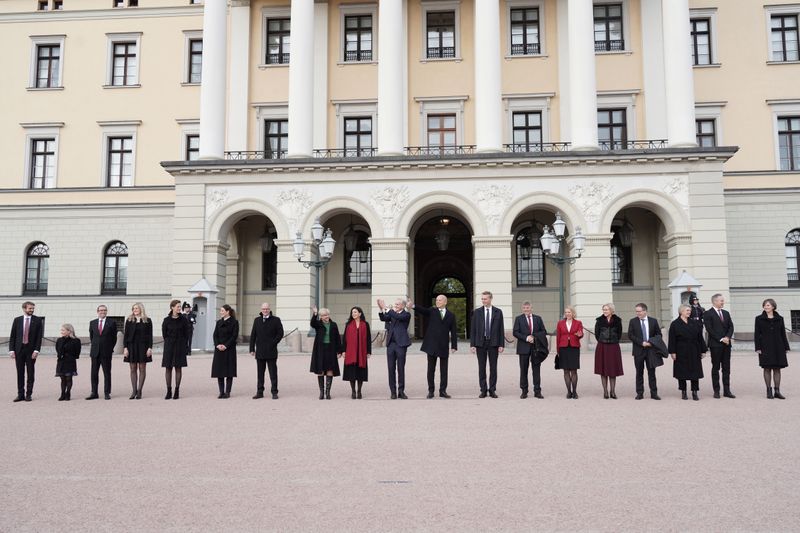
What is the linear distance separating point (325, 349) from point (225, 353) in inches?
78.6

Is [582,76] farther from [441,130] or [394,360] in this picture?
[394,360]

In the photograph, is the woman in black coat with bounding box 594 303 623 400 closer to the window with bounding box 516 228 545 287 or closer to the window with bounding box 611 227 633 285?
the window with bounding box 516 228 545 287

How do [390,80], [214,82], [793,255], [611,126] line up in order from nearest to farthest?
[390,80]
[214,82]
[611,126]
[793,255]

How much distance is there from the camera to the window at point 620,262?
32.0 metres

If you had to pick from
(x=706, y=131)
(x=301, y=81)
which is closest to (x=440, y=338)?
(x=301, y=81)

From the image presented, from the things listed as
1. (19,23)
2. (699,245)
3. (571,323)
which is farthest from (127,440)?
(19,23)

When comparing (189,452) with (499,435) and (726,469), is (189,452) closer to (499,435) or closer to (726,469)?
(499,435)

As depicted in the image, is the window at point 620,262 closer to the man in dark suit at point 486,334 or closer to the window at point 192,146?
the man in dark suit at point 486,334

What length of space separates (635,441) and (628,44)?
2734 cm

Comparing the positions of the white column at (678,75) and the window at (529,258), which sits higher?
the white column at (678,75)

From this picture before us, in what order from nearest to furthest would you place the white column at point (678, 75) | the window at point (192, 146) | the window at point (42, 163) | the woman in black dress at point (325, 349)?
the woman in black dress at point (325, 349), the white column at point (678, 75), the window at point (192, 146), the window at point (42, 163)

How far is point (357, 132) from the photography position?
1277 inches

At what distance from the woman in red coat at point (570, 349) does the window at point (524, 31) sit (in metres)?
21.8

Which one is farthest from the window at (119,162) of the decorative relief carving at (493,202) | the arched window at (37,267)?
the decorative relief carving at (493,202)
